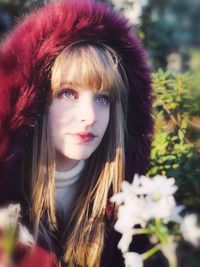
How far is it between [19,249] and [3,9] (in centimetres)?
448

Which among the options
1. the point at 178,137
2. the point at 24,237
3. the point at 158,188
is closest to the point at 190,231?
the point at 158,188

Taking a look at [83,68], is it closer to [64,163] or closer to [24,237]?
[64,163]

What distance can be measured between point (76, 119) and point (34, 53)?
0.22m

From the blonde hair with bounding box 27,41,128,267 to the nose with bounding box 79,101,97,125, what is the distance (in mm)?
57

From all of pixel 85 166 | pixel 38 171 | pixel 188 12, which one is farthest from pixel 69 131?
pixel 188 12

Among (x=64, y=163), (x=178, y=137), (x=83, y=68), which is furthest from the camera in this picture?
(x=178, y=137)

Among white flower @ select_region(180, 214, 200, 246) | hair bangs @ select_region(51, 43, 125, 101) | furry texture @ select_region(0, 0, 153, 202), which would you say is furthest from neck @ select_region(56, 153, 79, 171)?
white flower @ select_region(180, 214, 200, 246)

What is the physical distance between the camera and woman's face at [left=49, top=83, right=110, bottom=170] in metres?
1.52

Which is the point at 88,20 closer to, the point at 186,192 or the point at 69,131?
the point at 69,131

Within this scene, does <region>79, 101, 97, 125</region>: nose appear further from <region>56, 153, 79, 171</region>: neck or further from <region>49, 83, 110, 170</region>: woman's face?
<region>56, 153, 79, 171</region>: neck

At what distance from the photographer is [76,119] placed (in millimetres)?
1517

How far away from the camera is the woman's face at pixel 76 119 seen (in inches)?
59.9

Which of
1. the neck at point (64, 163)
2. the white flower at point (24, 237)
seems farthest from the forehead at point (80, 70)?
the white flower at point (24, 237)

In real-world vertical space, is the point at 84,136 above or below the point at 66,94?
below
